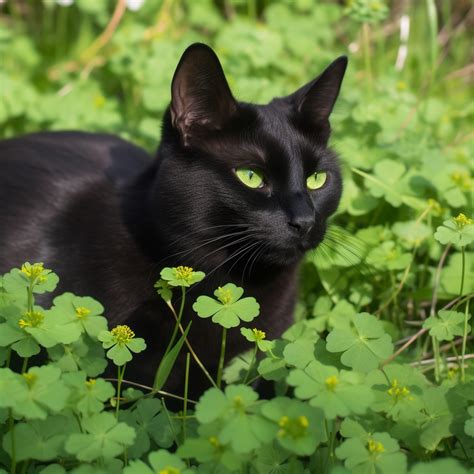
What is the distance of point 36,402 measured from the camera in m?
1.41

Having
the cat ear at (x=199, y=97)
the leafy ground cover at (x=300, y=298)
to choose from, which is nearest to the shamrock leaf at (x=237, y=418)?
the leafy ground cover at (x=300, y=298)

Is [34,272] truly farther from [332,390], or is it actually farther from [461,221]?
[461,221]

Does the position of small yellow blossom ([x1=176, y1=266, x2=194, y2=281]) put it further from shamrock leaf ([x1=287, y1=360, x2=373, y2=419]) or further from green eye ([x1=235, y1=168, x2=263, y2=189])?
green eye ([x1=235, y1=168, x2=263, y2=189])

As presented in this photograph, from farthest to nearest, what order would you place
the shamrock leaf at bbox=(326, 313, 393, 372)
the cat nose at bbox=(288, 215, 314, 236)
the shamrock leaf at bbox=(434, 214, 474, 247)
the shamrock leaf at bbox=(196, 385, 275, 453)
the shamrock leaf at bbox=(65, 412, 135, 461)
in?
the cat nose at bbox=(288, 215, 314, 236)
the shamrock leaf at bbox=(434, 214, 474, 247)
the shamrock leaf at bbox=(326, 313, 393, 372)
the shamrock leaf at bbox=(65, 412, 135, 461)
the shamrock leaf at bbox=(196, 385, 275, 453)

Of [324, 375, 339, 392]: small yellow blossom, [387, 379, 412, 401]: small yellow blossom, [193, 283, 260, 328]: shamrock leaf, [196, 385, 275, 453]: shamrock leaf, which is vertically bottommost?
[387, 379, 412, 401]: small yellow blossom

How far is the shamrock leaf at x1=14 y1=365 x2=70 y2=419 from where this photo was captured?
138 cm

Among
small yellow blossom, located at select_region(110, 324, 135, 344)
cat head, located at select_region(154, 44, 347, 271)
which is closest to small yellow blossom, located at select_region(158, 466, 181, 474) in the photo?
small yellow blossom, located at select_region(110, 324, 135, 344)

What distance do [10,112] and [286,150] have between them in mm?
1787

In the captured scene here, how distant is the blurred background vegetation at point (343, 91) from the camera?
2.60 metres

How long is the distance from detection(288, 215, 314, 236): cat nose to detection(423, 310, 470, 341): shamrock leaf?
366 mm

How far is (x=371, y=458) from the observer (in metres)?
1.43

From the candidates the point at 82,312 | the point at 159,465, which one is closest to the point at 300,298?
the point at 82,312

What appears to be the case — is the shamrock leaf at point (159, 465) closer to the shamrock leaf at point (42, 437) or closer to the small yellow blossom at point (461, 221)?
the shamrock leaf at point (42, 437)

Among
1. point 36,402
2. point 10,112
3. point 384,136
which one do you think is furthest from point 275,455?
point 10,112
